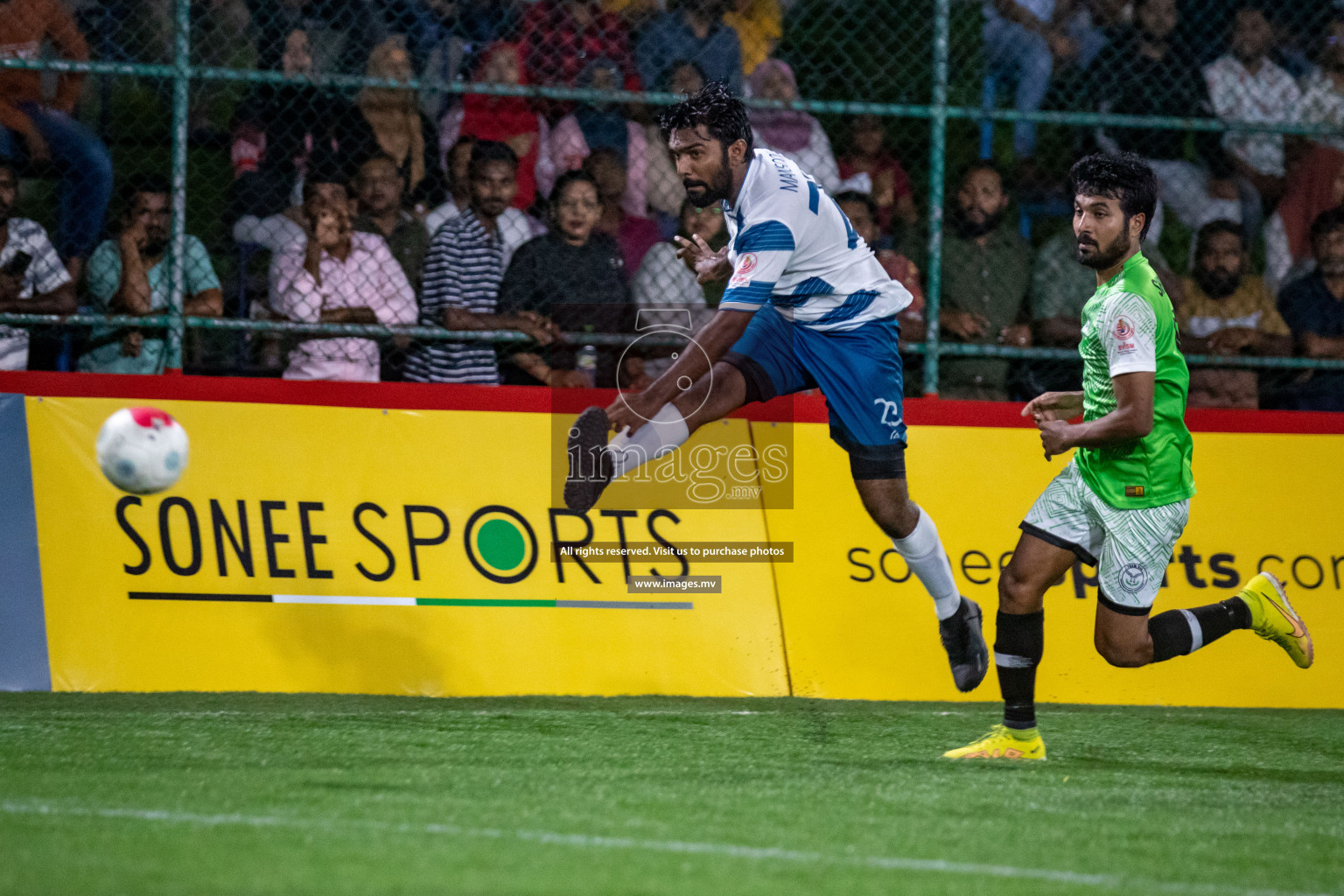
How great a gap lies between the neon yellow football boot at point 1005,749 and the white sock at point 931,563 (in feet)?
2.62

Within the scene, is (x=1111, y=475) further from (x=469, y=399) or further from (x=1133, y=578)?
(x=469, y=399)

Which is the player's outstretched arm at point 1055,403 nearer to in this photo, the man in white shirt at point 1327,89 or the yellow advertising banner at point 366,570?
the yellow advertising banner at point 366,570

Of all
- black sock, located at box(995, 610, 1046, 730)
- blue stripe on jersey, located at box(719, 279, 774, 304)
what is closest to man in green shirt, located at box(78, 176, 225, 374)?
blue stripe on jersey, located at box(719, 279, 774, 304)

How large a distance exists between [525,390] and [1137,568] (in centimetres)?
306

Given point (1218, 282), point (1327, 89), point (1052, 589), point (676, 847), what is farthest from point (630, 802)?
point (1327, 89)

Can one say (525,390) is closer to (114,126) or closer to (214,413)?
(214,413)

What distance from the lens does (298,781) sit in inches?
186

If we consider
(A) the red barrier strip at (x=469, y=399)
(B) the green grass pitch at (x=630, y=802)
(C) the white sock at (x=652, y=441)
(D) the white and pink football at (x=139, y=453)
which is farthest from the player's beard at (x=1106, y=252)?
(D) the white and pink football at (x=139, y=453)

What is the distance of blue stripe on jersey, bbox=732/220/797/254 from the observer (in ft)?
19.0

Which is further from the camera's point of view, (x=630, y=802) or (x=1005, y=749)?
(x=1005, y=749)

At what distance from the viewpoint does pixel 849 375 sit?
6109mm

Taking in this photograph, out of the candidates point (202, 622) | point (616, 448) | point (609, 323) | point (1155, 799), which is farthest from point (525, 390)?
point (1155, 799)

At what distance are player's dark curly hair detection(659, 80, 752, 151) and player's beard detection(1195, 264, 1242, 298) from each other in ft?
11.8

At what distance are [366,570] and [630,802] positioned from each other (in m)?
2.85
